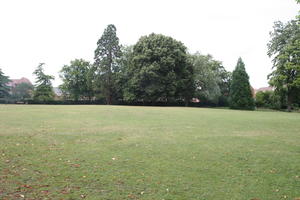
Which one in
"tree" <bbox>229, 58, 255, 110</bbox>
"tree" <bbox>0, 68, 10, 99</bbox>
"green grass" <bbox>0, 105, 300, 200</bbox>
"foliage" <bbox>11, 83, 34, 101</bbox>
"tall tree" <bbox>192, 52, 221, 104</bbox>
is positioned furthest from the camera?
"foliage" <bbox>11, 83, 34, 101</bbox>

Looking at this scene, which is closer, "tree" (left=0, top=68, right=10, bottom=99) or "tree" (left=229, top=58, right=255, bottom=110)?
"tree" (left=229, top=58, right=255, bottom=110)

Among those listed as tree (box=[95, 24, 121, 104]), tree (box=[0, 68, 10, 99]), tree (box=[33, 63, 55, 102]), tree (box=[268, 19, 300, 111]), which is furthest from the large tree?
tree (box=[0, 68, 10, 99])

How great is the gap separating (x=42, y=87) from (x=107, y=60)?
21.7 metres

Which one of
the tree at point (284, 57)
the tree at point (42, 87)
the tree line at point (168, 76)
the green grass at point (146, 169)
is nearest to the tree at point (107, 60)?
the tree line at point (168, 76)

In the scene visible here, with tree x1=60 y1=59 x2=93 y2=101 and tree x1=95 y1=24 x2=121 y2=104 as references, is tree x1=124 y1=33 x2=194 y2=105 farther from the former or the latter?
tree x1=60 y1=59 x2=93 y2=101

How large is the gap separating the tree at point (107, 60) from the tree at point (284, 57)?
3365cm

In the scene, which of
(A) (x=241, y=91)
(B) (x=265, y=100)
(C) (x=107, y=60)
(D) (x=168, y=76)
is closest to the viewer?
(D) (x=168, y=76)

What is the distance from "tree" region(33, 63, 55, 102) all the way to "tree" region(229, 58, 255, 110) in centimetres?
4619

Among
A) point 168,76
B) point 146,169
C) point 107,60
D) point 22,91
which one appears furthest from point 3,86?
point 146,169

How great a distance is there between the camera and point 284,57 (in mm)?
38375

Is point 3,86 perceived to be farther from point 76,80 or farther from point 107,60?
point 107,60

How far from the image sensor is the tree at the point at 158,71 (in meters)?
45.0

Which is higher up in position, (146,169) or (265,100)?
(265,100)

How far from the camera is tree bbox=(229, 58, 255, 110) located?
48.6 metres
